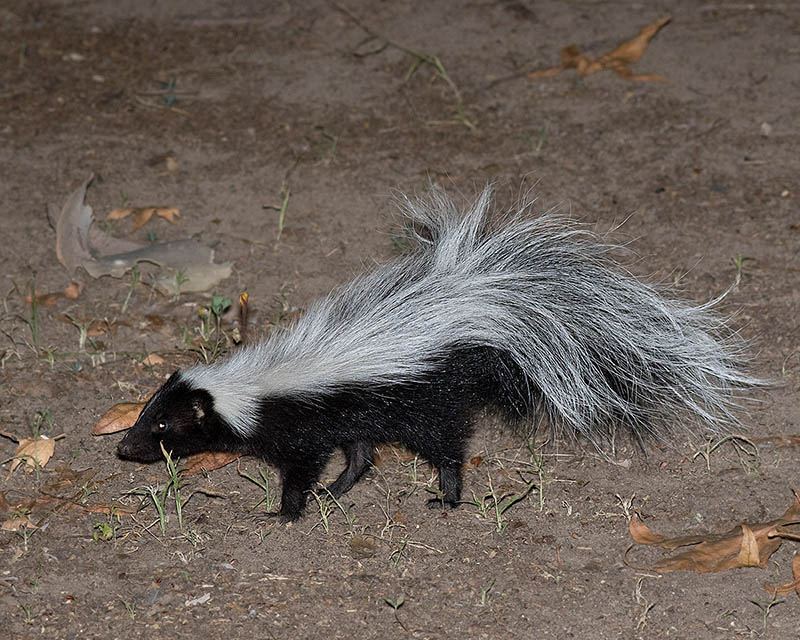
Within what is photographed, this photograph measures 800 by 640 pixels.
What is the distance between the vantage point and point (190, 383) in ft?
14.5

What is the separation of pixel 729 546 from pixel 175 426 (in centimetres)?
215

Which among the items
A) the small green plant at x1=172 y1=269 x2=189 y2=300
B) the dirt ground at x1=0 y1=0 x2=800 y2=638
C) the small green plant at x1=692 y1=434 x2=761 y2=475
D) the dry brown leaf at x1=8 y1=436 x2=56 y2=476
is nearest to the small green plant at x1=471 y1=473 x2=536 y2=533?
the dirt ground at x1=0 y1=0 x2=800 y2=638

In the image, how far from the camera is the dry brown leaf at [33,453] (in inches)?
185

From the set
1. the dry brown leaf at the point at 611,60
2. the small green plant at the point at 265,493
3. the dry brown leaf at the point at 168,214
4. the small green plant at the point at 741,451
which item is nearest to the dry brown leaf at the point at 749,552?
the small green plant at the point at 741,451

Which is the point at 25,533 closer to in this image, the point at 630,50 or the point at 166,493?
the point at 166,493

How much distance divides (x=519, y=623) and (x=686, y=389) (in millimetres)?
1360

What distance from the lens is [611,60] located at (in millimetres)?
8102

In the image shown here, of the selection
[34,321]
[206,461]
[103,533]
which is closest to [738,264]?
[206,461]

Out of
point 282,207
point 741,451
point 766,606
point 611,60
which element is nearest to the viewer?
point 766,606

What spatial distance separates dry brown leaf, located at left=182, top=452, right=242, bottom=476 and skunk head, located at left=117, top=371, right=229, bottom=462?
22 centimetres

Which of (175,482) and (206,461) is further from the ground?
(175,482)

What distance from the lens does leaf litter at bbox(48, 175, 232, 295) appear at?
19.5ft

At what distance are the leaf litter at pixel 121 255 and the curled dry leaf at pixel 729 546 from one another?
283 cm

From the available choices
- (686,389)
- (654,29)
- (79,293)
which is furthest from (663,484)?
(654,29)
